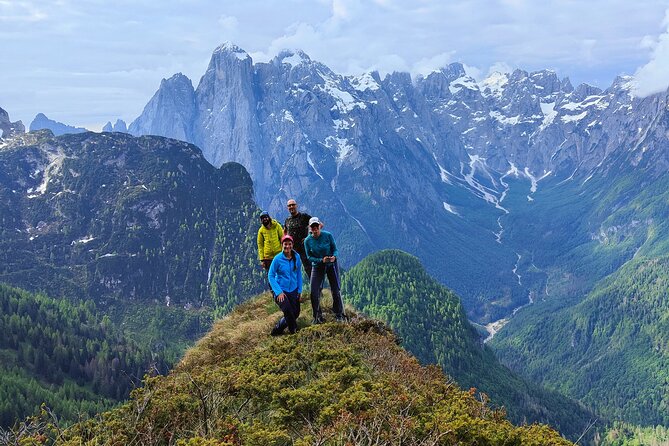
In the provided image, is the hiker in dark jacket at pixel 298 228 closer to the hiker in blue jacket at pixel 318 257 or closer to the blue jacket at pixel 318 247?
the hiker in blue jacket at pixel 318 257

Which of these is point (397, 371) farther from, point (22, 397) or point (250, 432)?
point (22, 397)

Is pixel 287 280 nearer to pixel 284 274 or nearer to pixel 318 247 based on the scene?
pixel 284 274

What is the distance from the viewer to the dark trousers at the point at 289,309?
22755mm

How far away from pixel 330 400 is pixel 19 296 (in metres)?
221

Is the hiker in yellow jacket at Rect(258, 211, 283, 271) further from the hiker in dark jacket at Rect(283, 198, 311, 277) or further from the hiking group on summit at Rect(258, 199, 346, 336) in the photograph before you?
the hiker in dark jacket at Rect(283, 198, 311, 277)

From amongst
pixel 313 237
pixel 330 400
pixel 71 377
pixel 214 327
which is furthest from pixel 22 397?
pixel 330 400

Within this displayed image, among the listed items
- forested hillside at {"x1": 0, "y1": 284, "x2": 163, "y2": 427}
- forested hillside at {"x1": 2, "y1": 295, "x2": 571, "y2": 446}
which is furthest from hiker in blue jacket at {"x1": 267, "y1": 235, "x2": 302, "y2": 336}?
forested hillside at {"x1": 0, "y1": 284, "x2": 163, "y2": 427}

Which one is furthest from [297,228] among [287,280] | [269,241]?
[287,280]

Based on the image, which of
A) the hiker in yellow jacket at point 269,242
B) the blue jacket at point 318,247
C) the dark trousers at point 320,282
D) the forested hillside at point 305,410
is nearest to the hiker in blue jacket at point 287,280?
the dark trousers at point 320,282

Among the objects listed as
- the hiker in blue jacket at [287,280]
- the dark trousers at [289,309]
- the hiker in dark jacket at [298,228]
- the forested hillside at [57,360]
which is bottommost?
the forested hillside at [57,360]

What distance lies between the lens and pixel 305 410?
45.7 feet

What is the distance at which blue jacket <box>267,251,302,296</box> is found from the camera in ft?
73.2

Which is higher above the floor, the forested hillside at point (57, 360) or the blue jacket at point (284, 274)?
the blue jacket at point (284, 274)

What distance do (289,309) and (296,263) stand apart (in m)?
2.11
